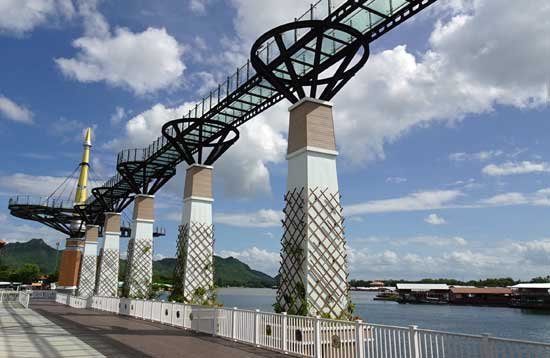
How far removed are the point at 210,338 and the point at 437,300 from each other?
8233 centimetres

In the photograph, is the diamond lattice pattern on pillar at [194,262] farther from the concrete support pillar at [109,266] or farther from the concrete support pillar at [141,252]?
the concrete support pillar at [109,266]

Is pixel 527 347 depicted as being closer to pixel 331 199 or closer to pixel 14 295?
pixel 331 199

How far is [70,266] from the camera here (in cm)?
4781

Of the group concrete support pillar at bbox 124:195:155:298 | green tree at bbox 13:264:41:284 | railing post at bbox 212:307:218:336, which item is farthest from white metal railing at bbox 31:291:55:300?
green tree at bbox 13:264:41:284

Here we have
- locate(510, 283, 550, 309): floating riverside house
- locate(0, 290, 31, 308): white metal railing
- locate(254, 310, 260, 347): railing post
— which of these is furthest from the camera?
locate(510, 283, 550, 309): floating riverside house

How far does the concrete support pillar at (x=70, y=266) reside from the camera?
47844mm

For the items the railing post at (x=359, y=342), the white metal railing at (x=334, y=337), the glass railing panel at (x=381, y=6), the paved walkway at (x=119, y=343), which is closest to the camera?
the white metal railing at (x=334, y=337)

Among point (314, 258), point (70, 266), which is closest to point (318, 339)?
point (314, 258)

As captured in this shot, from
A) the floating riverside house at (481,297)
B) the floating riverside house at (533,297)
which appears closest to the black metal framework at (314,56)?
the floating riverside house at (533,297)

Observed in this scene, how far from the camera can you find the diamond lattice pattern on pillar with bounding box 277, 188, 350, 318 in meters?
11.7

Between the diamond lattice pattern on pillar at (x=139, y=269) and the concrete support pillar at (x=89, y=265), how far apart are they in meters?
14.3

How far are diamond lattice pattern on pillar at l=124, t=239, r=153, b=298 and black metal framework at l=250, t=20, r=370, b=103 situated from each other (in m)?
16.5

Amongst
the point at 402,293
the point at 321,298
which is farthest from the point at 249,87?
the point at 402,293

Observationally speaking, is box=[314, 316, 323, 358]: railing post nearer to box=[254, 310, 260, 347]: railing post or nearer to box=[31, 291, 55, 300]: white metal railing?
box=[254, 310, 260, 347]: railing post
